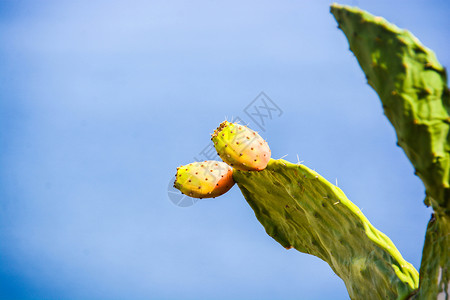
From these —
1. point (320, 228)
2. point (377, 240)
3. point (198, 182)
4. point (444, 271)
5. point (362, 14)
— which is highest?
point (198, 182)

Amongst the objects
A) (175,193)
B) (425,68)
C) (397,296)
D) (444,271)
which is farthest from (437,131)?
(175,193)

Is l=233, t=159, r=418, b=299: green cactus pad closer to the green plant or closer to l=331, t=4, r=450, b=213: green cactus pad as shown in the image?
the green plant

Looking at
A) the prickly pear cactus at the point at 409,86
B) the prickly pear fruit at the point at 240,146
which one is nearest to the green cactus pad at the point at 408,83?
the prickly pear cactus at the point at 409,86

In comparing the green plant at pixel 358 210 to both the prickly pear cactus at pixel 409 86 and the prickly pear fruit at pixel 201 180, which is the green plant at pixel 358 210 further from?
the prickly pear fruit at pixel 201 180

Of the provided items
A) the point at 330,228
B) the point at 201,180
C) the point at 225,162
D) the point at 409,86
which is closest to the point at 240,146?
the point at 225,162

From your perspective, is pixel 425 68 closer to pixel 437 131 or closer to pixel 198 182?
pixel 437 131
